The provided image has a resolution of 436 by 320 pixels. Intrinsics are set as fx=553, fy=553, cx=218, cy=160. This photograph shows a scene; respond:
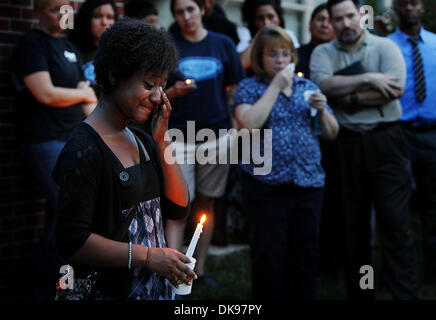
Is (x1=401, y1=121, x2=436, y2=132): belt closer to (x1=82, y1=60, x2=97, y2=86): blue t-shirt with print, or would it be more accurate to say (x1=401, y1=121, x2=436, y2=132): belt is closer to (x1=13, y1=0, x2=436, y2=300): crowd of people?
(x1=13, y1=0, x2=436, y2=300): crowd of people

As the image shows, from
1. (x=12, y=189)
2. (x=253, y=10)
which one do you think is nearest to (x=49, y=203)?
(x=12, y=189)

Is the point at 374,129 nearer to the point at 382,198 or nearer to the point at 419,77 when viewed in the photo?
the point at 382,198

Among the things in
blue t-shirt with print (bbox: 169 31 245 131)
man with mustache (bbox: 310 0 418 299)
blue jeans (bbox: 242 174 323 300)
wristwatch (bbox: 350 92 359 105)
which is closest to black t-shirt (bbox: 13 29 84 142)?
blue t-shirt with print (bbox: 169 31 245 131)

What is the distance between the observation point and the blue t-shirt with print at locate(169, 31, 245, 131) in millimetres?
4359

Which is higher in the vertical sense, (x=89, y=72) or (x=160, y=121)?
(x=89, y=72)

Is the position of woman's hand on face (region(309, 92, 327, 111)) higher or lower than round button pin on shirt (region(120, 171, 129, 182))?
higher

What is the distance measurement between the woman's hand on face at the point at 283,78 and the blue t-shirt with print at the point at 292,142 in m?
0.12

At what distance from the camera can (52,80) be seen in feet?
12.7

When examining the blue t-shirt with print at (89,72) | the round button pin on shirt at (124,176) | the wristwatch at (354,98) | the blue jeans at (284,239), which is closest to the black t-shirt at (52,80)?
the blue t-shirt with print at (89,72)

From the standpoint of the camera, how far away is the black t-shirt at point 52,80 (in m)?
3.80

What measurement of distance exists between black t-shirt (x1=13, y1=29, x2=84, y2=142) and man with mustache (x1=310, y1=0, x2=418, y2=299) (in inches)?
73.0

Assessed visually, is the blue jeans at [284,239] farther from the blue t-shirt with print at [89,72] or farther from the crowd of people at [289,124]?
the blue t-shirt with print at [89,72]

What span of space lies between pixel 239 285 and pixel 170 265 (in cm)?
→ 287
